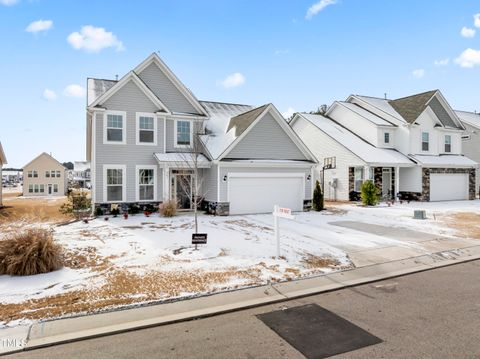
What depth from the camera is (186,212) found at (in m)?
17.5

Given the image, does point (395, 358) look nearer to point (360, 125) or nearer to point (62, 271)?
point (62, 271)

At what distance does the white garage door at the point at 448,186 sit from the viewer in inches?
998

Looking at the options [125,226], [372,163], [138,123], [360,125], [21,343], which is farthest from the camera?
[360,125]

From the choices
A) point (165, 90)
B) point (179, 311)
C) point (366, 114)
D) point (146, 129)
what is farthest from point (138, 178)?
point (366, 114)

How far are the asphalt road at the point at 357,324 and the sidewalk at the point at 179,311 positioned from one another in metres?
0.15

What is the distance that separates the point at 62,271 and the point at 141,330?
3.48 metres

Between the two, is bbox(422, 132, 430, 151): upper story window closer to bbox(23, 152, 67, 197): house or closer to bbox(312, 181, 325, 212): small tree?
bbox(312, 181, 325, 212): small tree

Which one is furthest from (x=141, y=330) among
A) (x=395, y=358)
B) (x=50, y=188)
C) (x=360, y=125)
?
(x=50, y=188)

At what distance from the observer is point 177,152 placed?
18.1 meters

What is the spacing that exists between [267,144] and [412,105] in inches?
679

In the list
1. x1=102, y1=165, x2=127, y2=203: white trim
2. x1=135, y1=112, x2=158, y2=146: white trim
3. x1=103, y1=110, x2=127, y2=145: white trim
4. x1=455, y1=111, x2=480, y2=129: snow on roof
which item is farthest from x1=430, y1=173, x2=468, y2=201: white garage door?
x1=103, y1=110, x2=127, y2=145: white trim

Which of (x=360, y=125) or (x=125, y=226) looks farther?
(x=360, y=125)

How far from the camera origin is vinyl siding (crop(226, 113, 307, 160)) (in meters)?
17.3

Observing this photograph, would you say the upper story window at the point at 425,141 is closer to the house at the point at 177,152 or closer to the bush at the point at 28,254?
the house at the point at 177,152
